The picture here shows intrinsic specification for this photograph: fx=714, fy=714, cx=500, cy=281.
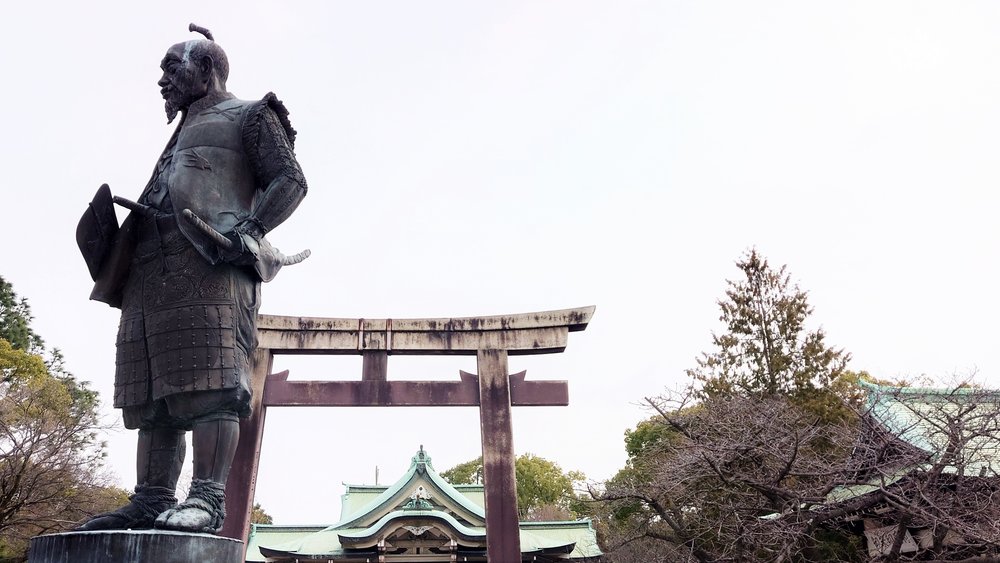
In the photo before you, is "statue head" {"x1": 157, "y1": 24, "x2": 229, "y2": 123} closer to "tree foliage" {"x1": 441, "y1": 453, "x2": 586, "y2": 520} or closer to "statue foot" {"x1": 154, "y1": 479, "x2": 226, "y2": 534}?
"statue foot" {"x1": 154, "y1": 479, "x2": 226, "y2": 534}

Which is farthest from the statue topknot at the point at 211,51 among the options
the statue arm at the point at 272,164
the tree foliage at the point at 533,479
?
the tree foliage at the point at 533,479

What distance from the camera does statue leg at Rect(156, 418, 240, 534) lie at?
2.51 meters

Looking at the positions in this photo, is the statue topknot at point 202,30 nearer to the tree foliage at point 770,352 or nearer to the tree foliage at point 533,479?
the tree foliage at point 770,352

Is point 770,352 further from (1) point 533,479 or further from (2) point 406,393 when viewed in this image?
(1) point 533,479

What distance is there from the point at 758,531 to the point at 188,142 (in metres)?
8.01

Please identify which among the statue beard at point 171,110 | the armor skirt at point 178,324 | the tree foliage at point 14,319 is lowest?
the armor skirt at point 178,324

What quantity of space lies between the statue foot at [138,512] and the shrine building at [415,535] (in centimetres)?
1141

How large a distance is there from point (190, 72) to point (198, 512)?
1854 mm

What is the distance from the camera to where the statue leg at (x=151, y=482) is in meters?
2.66

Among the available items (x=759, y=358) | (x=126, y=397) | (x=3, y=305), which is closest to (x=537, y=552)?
(x=759, y=358)

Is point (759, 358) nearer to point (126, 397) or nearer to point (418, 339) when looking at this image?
point (418, 339)

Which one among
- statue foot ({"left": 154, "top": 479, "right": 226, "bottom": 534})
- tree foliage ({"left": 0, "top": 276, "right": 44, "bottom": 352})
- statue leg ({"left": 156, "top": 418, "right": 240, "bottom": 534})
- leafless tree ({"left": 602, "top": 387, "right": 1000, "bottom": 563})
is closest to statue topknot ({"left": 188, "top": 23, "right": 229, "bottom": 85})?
statue leg ({"left": 156, "top": 418, "right": 240, "bottom": 534})

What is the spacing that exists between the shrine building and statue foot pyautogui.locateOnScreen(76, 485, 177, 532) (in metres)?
11.4

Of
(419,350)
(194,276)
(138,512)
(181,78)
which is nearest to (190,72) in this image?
(181,78)
